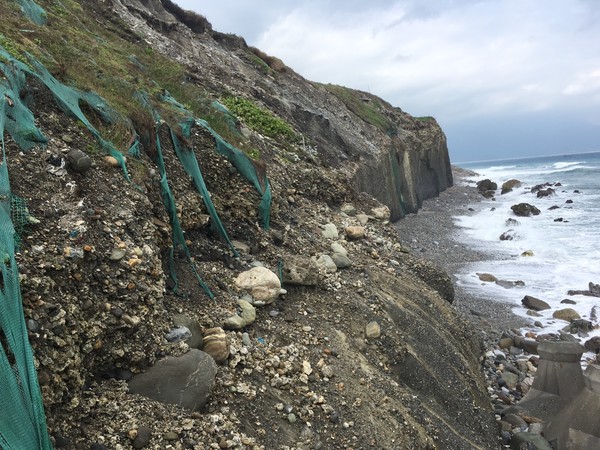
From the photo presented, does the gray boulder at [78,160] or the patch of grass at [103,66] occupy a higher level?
the patch of grass at [103,66]

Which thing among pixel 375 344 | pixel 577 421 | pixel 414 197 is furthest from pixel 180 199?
pixel 414 197

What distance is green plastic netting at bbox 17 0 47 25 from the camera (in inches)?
386

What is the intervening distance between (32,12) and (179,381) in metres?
9.91

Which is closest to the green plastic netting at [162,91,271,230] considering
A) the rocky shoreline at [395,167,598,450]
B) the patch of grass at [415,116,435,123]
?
the rocky shoreline at [395,167,598,450]

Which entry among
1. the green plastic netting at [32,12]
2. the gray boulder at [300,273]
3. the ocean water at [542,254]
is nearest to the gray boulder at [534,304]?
the ocean water at [542,254]

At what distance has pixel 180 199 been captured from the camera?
6.59m

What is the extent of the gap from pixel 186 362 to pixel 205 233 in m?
2.97

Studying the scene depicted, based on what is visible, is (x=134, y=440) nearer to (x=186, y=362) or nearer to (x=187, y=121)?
(x=186, y=362)

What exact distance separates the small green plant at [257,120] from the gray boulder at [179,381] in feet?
32.2

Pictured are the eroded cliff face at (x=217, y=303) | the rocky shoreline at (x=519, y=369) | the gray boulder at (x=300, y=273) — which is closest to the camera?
the eroded cliff face at (x=217, y=303)

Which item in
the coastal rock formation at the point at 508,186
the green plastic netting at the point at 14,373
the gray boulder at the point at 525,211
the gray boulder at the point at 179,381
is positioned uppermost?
the green plastic netting at the point at 14,373

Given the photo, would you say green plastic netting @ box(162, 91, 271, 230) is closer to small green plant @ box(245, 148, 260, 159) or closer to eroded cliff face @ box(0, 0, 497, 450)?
eroded cliff face @ box(0, 0, 497, 450)

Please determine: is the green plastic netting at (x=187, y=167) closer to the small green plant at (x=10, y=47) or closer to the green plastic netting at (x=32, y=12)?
the small green plant at (x=10, y=47)

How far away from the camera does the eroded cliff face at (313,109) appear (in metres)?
18.5
